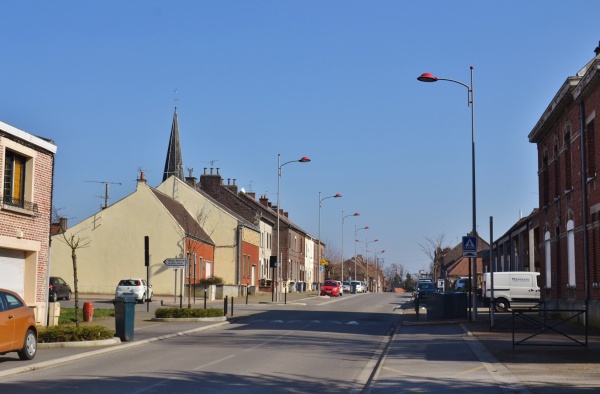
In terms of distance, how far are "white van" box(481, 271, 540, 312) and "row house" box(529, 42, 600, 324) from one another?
10.8 ft

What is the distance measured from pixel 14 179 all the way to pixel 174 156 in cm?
6301

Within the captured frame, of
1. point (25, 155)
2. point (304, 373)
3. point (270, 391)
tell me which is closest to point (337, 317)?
point (25, 155)

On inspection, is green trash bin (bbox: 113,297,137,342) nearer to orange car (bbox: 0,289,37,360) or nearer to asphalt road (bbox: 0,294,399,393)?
asphalt road (bbox: 0,294,399,393)

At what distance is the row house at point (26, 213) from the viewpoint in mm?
23797

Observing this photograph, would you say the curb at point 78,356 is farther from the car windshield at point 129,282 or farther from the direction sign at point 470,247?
the car windshield at point 129,282

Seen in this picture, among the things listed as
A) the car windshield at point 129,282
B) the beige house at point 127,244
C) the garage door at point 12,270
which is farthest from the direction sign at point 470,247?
the beige house at point 127,244

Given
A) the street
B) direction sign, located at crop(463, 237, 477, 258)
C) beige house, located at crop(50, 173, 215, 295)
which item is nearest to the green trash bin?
the street

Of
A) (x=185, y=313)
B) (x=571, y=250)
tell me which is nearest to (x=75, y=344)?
(x=185, y=313)

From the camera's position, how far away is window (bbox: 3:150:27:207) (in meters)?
24.2

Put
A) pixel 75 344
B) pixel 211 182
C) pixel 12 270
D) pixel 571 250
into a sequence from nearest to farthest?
1. pixel 75 344
2. pixel 12 270
3. pixel 571 250
4. pixel 211 182

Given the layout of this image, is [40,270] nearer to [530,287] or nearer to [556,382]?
[556,382]

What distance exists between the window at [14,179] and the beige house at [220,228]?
39483mm

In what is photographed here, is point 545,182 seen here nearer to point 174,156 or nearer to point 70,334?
point 70,334

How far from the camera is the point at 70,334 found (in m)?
20.5
